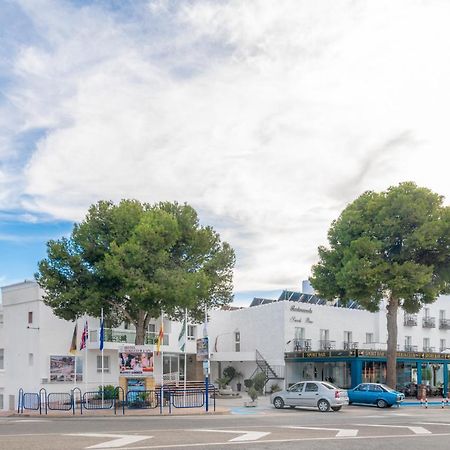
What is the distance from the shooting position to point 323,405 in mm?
34375

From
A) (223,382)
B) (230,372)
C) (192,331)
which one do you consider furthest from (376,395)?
(192,331)

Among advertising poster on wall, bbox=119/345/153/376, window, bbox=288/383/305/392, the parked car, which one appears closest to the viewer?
the parked car

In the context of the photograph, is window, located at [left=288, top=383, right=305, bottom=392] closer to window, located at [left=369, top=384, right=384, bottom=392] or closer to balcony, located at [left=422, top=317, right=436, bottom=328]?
window, located at [left=369, top=384, right=384, bottom=392]

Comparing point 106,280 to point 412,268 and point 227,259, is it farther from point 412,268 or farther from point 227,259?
point 412,268

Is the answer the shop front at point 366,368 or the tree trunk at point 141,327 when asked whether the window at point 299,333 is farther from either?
the tree trunk at point 141,327

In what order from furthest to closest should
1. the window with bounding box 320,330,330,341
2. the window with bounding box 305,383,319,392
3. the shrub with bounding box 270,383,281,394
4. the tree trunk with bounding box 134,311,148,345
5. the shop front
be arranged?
the window with bounding box 320,330,330,341 → the shrub with bounding box 270,383,281,394 → the shop front → the tree trunk with bounding box 134,311,148,345 → the window with bounding box 305,383,319,392

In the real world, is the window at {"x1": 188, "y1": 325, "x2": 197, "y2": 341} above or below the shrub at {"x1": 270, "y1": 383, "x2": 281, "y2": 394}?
above

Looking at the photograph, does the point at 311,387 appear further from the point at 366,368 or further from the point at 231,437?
the point at 231,437

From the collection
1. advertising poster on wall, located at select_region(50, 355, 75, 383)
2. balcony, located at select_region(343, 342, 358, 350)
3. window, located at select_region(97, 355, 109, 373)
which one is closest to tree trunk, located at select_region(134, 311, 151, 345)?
window, located at select_region(97, 355, 109, 373)

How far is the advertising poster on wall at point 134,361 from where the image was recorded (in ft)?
120

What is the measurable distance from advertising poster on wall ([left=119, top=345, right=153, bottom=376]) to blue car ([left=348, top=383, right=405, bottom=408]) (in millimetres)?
11903

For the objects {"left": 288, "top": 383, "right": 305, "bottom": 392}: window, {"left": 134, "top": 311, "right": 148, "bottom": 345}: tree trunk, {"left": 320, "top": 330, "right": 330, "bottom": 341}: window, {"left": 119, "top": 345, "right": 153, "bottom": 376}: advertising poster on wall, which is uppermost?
{"left": 134, "top": 311, "right": 148, "bottom": 345}: tree trunk

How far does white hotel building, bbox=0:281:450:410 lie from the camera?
44094 mm

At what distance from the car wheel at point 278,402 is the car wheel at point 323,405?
2513 mm
